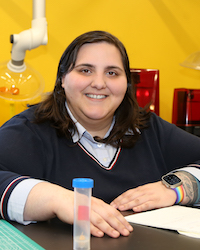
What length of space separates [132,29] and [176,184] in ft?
6.35

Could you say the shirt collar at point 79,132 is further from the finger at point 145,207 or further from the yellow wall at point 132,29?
the yellow wall at point 132,29

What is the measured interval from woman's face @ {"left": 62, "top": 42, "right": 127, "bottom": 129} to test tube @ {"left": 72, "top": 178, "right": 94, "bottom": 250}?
2.35 ft

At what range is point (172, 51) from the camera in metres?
3.10

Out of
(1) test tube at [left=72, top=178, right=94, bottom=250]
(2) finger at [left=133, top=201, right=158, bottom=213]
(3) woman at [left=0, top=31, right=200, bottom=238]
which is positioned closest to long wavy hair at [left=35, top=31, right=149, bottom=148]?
(3) woman at [left=0, top=31, right=200, bottom=238]

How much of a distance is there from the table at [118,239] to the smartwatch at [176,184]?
338 millimetres

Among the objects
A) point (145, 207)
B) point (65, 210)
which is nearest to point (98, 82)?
point (145, 207)

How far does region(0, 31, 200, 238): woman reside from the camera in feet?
3.95

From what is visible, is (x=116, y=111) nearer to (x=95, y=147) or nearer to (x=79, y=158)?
(x=95, y=147)

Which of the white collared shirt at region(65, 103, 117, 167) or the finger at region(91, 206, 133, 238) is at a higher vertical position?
the white collared shirt at region(65, 103, 117, 167)

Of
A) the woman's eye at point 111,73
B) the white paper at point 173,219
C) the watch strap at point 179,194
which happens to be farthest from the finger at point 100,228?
the woman's eye at point 111,73

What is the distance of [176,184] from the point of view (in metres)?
1.25

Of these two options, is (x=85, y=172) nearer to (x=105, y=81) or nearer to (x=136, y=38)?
(x=105, y=81)

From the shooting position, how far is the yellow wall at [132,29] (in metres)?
2.40

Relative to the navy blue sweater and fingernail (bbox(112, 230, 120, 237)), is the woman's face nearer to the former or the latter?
the navy blue sweater
